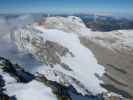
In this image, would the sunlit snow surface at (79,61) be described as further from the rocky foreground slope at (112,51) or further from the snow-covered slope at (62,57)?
the rocky foreground slope at (112,51)

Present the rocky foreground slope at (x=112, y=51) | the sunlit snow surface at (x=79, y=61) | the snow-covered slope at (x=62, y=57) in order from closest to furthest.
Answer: the rocky foreground slope at (x=112, y=51) → the sunlit snow surface at (x=79, y=61) → the snow-covered slope at (x=62, y=57)

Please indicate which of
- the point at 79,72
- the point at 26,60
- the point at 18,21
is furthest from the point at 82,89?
the point at 18,21

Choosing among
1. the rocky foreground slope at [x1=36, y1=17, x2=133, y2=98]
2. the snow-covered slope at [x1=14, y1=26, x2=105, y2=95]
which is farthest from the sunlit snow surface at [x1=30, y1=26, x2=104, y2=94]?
the rocky foreground slope at [x1=36, y1=17, x2=133, y2=98]

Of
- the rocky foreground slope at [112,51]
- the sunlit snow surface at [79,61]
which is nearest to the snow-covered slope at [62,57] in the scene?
the sunlit snow surface at [79,61]

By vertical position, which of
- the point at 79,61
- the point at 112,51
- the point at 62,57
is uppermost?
the point at 112,51

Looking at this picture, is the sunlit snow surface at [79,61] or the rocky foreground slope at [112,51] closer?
the rocky foreground slope at [112,51]

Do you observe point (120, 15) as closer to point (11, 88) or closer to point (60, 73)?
point (60, 73)

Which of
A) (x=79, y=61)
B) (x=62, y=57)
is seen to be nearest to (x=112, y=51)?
(x=79, y=61)

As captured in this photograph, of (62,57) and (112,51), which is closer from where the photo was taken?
(62,57)

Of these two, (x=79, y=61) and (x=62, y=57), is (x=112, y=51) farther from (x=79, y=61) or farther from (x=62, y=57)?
(x=62, y=57)
